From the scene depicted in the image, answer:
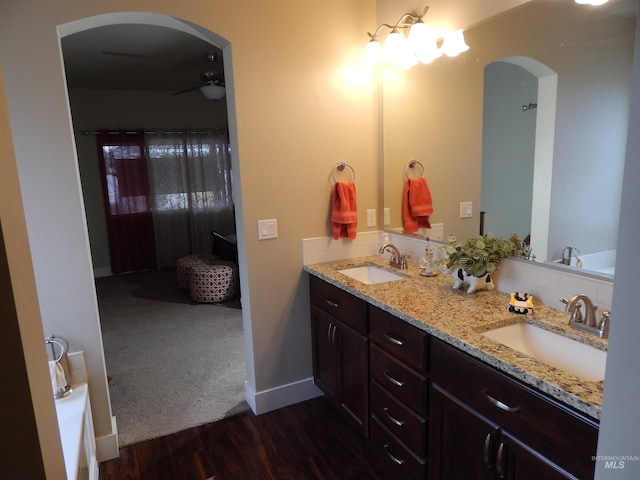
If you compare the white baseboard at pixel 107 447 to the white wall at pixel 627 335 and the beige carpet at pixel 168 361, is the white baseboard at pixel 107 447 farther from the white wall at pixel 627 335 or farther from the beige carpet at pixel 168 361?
the white wall at pixel 627 335

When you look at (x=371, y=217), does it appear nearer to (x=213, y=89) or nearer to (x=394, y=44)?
(x=394, y=44)

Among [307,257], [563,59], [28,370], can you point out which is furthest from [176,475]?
[563,59]

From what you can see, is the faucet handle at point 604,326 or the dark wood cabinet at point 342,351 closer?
the faucet handle at point 604,326

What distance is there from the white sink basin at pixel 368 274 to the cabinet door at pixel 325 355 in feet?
0.95

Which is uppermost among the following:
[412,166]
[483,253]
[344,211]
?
[412,166]

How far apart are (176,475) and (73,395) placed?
0.63 m

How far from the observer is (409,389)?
5.62 feet

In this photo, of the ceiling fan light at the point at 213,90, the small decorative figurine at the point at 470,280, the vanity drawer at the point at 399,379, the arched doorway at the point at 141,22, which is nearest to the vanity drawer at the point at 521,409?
the vanity drawer at the point at 399,379

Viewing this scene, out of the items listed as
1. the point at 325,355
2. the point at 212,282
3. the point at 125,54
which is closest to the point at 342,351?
the point at 325,355

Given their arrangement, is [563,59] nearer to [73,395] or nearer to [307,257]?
[307,257]

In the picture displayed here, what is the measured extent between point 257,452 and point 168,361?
136cm

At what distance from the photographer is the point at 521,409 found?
4.00 ft

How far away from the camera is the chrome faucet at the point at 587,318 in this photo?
1.42 metres

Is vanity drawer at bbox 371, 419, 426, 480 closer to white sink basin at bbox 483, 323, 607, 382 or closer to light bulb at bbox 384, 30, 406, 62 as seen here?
white sink basin at bbox 483, 323, 607, 382
